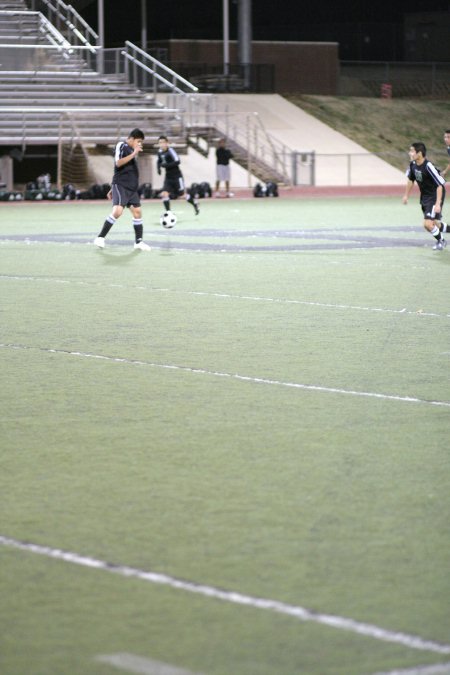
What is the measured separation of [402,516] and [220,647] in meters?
1.72

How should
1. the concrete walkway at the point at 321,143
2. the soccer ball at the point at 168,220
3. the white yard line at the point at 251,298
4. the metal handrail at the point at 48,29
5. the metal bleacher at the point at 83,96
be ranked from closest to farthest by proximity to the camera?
the white yard line at the point at 251,298
the soccer ball at the point at 168,220
the metal bleacher at the point at 83,96
the metal handrail at the point at 48,29
the concrete walkway at the point at 321,143

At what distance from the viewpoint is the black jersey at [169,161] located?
92.1 feet

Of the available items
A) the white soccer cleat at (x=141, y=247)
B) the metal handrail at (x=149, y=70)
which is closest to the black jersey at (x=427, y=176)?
the white soccer cleat at (x=141, y=247)

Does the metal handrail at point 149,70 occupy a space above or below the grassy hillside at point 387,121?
above

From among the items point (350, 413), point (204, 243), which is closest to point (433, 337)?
point (350, 413)

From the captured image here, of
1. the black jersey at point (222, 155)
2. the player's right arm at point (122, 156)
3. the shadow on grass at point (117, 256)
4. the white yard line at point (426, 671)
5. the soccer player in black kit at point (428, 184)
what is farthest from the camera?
the black jersey at point (222, 155)

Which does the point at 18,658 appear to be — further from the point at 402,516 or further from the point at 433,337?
the point at 433,337

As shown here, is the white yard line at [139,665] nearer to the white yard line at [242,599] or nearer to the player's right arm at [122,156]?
the white yard line at [242,599]

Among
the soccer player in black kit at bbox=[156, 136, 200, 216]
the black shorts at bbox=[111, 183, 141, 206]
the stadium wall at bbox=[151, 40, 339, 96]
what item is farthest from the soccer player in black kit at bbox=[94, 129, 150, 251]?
the stadium wall at bbox=[151, 40, 339, 96]

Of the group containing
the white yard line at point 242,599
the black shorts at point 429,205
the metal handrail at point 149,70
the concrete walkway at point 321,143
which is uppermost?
the metal handrail at point 149,70

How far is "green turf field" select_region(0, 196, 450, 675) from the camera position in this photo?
427cm

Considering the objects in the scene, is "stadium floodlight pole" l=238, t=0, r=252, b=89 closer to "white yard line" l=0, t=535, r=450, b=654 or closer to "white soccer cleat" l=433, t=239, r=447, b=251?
"white soccer cleat" l=433, t=239, r=447, b=251

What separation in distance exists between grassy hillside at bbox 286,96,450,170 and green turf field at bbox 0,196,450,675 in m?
43.6

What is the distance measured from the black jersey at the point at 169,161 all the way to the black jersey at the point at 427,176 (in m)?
8.82
